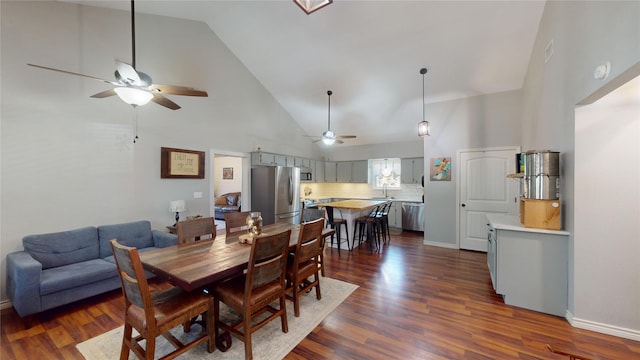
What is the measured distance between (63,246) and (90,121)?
1619mm

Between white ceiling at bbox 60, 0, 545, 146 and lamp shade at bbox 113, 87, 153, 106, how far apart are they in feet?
7.13

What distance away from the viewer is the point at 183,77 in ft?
14.0

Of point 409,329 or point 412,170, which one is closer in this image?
point 409,329

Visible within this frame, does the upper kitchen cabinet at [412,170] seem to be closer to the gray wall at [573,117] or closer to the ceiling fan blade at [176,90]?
the gray wall at [573,117]

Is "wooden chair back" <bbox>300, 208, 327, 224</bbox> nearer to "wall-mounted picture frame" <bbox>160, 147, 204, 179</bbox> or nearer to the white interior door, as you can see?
"wall-mounted picture frame" <bbox>160, 147, 204, 179</bbox>

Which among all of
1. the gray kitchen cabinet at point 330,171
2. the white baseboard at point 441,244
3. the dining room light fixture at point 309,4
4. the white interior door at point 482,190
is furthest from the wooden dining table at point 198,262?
the gray kitchen cabinet at point 330,171

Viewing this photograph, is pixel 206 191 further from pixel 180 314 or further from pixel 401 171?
pixel 401 171

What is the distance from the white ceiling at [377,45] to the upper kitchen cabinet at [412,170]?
1.40 meters

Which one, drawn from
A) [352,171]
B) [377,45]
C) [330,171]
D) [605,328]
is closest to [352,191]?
[352,171]

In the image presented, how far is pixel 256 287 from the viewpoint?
199cm

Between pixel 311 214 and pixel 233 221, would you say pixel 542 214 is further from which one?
pixel 233 221

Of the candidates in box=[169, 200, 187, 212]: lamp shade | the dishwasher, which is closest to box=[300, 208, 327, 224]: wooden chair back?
box=[169, 200, 187, 212]: lamp shade

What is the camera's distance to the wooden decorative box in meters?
2.55

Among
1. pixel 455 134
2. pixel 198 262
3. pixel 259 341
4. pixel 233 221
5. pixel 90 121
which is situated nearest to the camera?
pixel 198 262
